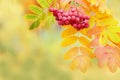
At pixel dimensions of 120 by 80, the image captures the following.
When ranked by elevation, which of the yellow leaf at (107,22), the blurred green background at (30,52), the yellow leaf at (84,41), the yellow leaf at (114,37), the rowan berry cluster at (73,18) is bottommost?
the yellow leaf at (114,37)

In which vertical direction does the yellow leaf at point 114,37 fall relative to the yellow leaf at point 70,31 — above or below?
below

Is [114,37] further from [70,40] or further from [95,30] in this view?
[70,40]

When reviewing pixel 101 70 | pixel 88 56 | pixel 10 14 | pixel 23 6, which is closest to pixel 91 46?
pixel 88 56

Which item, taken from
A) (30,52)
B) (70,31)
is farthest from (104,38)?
(30,52)

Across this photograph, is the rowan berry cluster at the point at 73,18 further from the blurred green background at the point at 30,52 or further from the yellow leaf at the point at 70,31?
the blurred green background at the point at 30,52

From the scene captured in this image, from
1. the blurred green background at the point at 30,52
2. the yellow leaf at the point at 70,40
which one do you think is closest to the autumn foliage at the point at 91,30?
the yellow leaf at the point at 70,40

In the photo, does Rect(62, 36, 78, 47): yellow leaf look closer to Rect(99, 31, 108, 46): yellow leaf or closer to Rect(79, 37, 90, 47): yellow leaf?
Rect(79, 37, 90, 47): yellow leaf

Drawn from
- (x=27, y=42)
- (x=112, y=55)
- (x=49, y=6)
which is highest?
(x=27, y=42)

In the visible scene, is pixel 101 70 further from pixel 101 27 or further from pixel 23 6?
pixel 101 27
